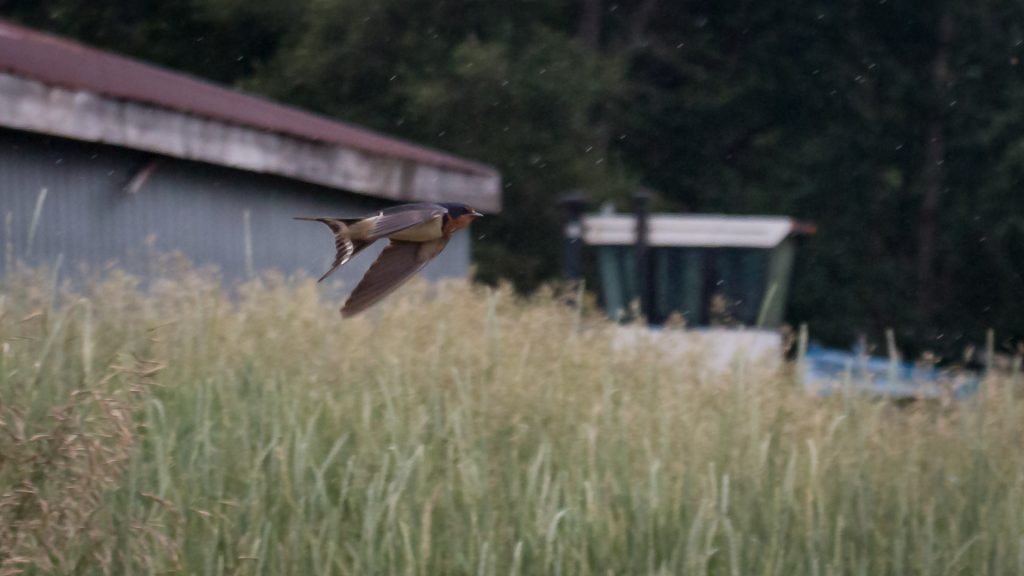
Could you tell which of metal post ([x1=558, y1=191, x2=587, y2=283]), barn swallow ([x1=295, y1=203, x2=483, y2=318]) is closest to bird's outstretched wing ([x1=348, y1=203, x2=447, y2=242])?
barn swallow ([x1=295, y1=203, x2=483, y2=318])

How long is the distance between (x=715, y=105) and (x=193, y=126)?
46.6 ft

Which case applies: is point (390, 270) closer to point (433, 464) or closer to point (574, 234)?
point (433, 464)

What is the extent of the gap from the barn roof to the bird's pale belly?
336 cm

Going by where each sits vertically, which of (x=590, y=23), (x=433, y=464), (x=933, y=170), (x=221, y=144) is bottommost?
(x=433, y=464)

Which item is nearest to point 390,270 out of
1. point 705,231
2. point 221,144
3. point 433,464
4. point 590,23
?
point 433,464

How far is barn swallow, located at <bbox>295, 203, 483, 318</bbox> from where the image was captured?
2199 mm

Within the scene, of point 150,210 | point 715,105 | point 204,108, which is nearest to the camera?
point 204,108

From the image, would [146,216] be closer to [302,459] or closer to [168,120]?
[168,120]

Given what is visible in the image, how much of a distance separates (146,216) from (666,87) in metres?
15.2

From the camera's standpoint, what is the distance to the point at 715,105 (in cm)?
1970

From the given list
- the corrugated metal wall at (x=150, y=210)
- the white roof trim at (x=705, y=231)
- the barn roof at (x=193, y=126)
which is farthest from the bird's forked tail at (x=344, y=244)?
the white roof trim at (x=705, y=231)

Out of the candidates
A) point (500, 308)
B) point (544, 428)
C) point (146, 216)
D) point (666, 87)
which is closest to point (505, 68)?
point (666, 87)

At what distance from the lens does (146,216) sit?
654cm

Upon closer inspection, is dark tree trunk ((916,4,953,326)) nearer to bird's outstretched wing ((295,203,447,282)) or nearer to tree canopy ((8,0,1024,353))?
tree canopy ((8,0,1024,353))
